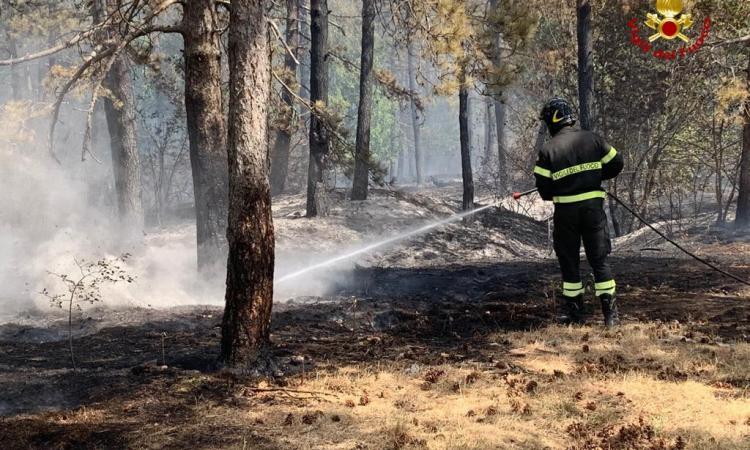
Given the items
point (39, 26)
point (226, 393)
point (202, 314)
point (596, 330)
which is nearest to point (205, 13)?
point (202, 314)

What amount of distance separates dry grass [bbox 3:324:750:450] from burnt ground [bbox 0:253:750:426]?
1.00 feet

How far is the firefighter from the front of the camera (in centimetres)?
604

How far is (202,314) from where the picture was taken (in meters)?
7.90

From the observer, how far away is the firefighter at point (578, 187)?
604 centimetres

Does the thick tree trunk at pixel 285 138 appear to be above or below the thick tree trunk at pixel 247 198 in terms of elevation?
above

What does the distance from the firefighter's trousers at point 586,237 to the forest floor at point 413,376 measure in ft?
1.74

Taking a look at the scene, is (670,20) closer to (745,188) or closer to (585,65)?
(585,65)

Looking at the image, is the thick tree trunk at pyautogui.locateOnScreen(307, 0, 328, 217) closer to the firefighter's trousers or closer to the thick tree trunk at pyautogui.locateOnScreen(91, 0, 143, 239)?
the thick tree trunk at pyautogui.locateOnScreen(91, 0, 143, 239)

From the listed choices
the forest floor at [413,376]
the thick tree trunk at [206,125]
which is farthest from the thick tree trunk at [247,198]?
the thick tree trunk at [206,125]

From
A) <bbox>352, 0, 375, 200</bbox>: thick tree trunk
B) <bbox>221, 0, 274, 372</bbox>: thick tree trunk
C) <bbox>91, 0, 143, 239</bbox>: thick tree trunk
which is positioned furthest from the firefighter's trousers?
<bbox>91, 0, 143, 239</bbox>: thick tree trunk

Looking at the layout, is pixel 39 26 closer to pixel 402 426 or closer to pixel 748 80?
pixel 748 80

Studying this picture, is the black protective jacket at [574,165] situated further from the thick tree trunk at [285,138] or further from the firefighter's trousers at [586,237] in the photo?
the thick tree trunk at [285,138]

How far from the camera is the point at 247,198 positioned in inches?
193

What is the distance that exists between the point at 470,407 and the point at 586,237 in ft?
8.56
